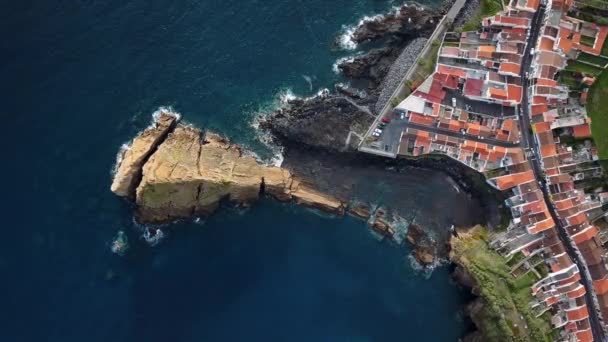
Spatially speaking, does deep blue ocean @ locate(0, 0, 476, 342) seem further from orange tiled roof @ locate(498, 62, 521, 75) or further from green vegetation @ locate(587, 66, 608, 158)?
green vegetation @ locate(587, 66, 608, 158)

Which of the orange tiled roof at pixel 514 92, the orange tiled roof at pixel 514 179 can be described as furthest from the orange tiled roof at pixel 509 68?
the orange tiled roof at pixel 514 179

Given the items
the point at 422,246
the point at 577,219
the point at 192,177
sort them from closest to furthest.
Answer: the point at 192,177 → the point at 577,219 → the point at 422,246

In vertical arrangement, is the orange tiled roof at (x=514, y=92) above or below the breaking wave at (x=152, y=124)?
above

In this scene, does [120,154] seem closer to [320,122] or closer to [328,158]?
[320,122]

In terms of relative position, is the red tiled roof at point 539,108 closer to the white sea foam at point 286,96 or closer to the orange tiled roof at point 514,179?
the orange tiled roof at point 514,179

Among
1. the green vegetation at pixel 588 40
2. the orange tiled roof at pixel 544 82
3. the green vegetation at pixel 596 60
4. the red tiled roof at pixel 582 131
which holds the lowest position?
the red tiled roof at pixel 582 131

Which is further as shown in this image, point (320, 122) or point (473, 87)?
point (320, 122)

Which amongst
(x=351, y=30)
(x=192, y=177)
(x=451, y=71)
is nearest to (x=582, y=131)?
(x=451, y=71)
